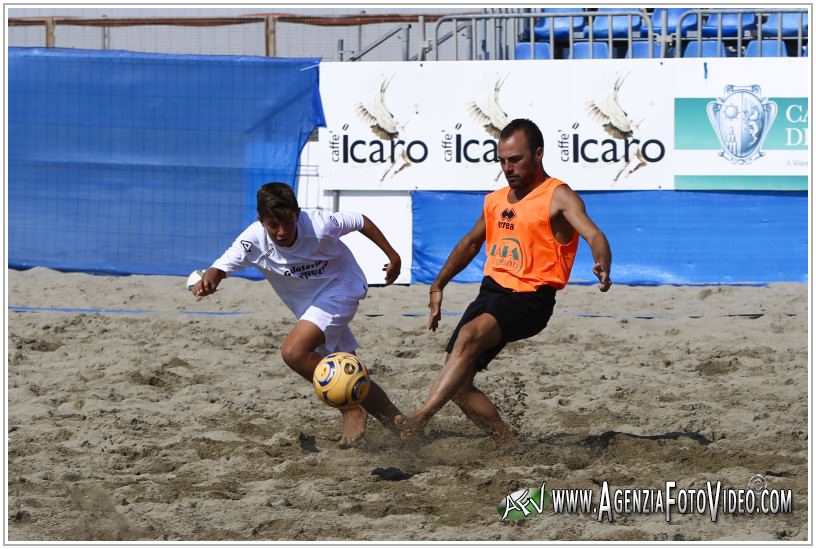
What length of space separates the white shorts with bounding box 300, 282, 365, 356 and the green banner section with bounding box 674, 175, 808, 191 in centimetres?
583

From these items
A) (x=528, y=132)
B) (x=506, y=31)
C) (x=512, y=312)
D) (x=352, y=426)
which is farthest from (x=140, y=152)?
(x=512, y=312)

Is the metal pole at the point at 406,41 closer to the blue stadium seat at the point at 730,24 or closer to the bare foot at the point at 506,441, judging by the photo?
the blue stadium seat at the point at 730,24

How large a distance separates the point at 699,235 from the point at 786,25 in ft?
9.73

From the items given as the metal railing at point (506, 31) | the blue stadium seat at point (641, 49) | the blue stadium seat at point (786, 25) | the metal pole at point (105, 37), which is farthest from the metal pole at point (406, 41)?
the metal pole at point (105, 37)

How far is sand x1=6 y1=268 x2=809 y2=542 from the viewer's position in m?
4.70

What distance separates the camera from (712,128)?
35.9ft

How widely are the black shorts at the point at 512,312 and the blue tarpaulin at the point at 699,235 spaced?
5.59 meters

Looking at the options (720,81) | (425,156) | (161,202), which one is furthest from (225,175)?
(720,81)

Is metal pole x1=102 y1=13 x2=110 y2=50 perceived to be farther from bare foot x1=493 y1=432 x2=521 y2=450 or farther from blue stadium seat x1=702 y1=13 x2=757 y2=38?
bare foot x1=493 y1=432 x2=521 y2=450

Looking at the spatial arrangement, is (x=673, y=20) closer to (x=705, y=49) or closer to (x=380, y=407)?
(x=705, y=49)

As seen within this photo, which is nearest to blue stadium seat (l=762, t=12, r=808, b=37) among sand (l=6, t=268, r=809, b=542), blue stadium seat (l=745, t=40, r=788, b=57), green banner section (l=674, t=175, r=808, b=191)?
blue stadium seat (l=745, t=40, r=788, b=57)

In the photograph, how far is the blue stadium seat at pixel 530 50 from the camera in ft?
41.3

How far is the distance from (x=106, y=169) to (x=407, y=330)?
4.34m

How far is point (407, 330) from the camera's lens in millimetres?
9086
